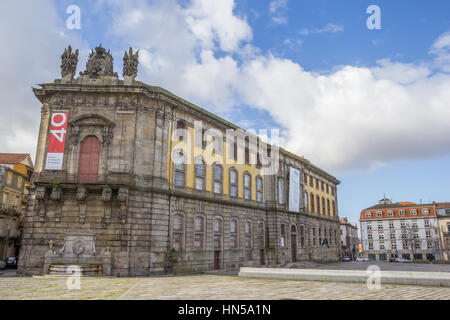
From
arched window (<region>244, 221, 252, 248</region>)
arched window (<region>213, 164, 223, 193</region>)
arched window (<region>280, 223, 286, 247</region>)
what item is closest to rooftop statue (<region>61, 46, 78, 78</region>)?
arched window (<region>213, 164, 223, 193</region>)

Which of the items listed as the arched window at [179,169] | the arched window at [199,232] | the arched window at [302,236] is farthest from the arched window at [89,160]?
the arched window at [302,236]

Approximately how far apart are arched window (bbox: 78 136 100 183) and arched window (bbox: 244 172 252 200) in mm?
15742

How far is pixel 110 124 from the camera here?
23.2 metres

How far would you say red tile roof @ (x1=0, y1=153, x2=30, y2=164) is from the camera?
4408 centimetres

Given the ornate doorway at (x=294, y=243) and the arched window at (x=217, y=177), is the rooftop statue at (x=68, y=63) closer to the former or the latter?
the arched window at (x=217, y=177)

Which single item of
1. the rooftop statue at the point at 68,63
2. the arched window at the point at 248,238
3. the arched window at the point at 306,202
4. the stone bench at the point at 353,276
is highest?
the rooftop statue at the point at 68,63

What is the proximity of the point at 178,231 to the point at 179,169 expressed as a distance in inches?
187

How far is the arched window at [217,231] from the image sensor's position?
28.8m

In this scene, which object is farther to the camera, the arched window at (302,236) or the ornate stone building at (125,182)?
the arched window at (302,236)

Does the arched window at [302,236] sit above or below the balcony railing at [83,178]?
below

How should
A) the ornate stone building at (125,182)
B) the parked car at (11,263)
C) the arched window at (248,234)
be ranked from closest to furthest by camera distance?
the ornate stone building at (125,182), the arched window at (248,234), the parked car at (11,263)

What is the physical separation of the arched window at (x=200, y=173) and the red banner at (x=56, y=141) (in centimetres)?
1027

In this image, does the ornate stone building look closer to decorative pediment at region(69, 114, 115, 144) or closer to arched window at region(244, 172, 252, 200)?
decorative pediment at region(69, 114, 115, 144)

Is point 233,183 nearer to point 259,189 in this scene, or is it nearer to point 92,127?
point 259,189
